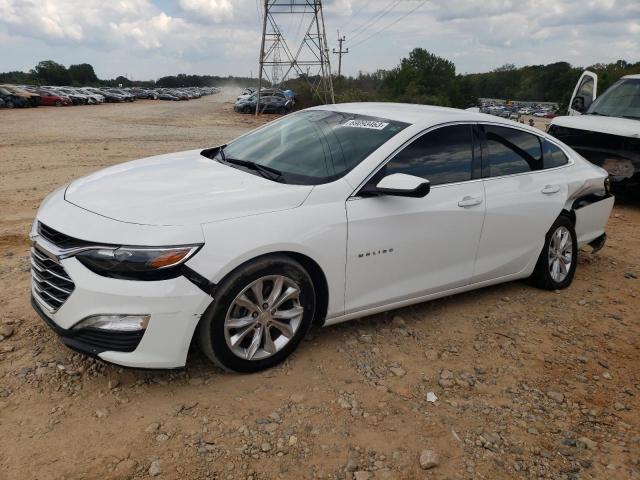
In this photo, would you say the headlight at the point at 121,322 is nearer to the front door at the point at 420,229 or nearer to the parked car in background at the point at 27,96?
the front door at the point at 420,229

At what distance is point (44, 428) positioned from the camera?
8.84ft

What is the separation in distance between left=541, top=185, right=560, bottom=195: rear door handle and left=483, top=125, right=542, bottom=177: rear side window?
0.18 metres

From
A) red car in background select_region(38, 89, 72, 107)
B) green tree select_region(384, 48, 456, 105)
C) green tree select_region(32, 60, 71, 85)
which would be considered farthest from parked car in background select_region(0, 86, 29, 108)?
green tree select_region(32, 60, 71, 85)

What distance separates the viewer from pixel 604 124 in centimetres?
807

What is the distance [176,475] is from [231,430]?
379 mm

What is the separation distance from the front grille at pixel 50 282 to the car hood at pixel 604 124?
25.5ft

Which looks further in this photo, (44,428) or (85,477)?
(44,428)

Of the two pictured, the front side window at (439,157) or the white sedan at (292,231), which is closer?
the white sedan at (292,231)

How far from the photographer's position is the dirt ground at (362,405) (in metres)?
2.57

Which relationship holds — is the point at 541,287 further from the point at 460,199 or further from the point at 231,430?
the point at 231,430

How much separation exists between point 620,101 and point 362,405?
8.12m

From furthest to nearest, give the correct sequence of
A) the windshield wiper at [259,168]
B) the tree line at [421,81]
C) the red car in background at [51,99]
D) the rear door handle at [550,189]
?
the tree line at [421,81]
the red car in background at [51,99]
the rear door handle at [550,189]
the windshield wiper at [259,168]

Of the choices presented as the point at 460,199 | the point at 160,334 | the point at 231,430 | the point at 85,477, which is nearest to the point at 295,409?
the point at 231,430

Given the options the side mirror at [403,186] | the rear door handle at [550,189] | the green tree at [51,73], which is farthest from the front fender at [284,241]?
the green tree at [51,73]
